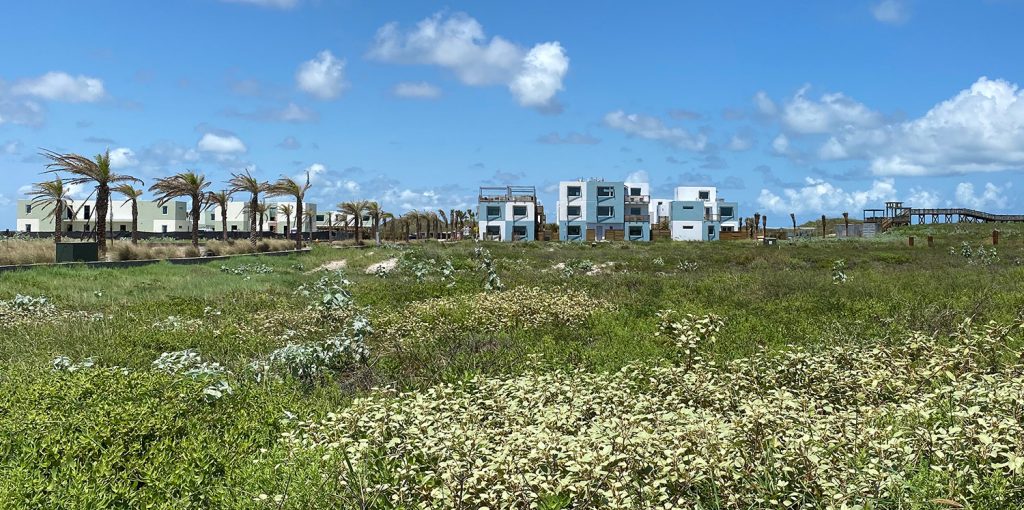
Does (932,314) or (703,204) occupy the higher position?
(703,204)

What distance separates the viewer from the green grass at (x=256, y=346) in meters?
5.21

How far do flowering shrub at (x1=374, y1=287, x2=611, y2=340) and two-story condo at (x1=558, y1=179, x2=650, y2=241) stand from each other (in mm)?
66027

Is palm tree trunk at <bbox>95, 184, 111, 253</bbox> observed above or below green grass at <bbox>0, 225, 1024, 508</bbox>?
above

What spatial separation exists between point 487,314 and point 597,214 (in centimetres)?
6948

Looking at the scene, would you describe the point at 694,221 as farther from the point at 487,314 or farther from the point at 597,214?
the point at 487,314

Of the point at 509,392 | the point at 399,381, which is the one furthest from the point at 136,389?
the point at 509,392

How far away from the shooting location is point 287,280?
22.2 m

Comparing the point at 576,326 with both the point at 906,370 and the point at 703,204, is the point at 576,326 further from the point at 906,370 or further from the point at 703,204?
the point at 703,204

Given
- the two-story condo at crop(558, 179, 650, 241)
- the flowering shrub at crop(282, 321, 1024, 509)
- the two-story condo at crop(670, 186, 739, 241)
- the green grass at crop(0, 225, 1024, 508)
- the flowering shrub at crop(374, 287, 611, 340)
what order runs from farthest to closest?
1. the two-story condo at crop(670, 186, 739, 241)
2. the two-story condo at crop(558, 179, 650, 241)
3. the flowering shrub at crop(374, 287, 611, 340)
4. the green grass at crop(0, 225, 1024, 508)
5. the flowering shrub at crop(282, 321, 1024, 509)

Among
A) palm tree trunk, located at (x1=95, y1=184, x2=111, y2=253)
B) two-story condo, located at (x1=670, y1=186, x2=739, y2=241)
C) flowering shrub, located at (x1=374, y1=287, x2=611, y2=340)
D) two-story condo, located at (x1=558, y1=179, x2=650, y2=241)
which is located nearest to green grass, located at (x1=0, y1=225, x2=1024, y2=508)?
flowering shrub, located at (x1=374, y1=287, x2=611, y2=340)

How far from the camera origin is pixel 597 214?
265ft

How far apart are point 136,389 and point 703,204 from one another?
82293mm

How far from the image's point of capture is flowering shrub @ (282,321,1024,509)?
4.05m

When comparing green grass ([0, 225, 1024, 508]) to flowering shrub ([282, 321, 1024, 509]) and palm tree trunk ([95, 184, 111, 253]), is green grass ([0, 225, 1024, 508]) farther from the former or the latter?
palm tree trunk ([95, 184, 111, 253])
